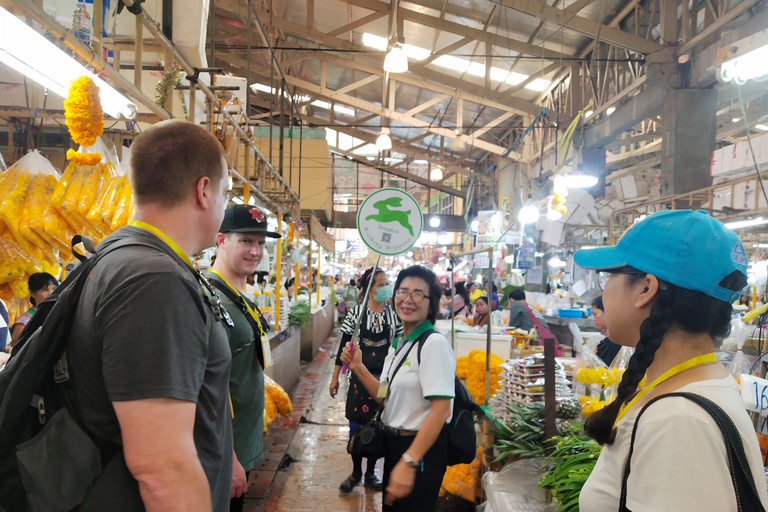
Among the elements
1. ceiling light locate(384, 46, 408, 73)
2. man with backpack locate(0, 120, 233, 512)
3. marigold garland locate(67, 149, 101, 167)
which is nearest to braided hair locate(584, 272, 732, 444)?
man with backpack locate(0, 120, 233, 512)

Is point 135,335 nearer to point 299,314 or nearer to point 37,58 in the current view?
point 37,58

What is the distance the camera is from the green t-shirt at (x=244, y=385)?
230 cm

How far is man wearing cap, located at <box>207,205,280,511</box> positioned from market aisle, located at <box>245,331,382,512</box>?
1838 mm

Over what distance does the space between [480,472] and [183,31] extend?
13.2 feet

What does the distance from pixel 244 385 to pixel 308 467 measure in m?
2.96

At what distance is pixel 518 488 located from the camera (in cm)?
289

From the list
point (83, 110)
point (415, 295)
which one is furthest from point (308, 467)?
point (83, 110)

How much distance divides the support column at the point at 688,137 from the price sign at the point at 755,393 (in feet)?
20.3

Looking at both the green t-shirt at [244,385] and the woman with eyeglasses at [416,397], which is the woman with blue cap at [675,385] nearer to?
the woman with eyeglasses at [416,397]

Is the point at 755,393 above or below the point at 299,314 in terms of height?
above

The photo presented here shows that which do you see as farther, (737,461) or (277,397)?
(277,397)

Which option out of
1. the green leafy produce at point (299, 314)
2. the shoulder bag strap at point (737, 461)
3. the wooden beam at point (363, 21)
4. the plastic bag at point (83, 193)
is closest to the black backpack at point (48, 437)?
the shoulder bag strap at point (737, 461)

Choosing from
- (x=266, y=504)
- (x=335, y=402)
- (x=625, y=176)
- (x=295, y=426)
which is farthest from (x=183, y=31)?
(x=625, y=176)

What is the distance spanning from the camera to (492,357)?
14.1 feet
